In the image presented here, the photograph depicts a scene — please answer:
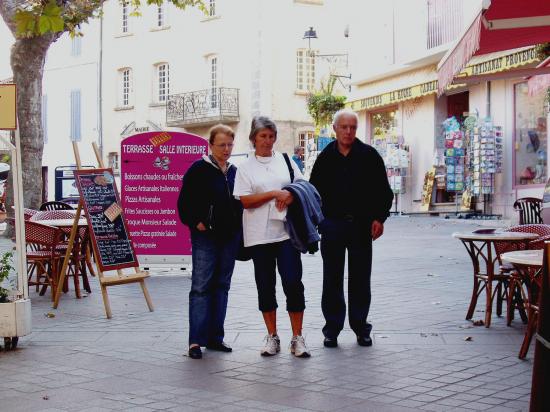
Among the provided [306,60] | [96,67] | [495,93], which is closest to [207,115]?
[306,60]

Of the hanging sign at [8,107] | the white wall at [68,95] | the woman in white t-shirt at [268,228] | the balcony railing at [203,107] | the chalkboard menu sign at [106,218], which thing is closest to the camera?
the woman in white t-shirt at [268,228]

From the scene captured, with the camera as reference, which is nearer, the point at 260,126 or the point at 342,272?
the point at 260,126

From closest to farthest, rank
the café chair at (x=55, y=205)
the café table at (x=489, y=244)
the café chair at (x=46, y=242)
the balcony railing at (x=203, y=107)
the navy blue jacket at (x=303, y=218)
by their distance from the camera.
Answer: the navy blue jacket at (x=303, y=218)
the café table at (x=489, y=244)
the café chair at (x=46, y=242)
the café chair at (x=55, y=205)
the balcony railing at (x=203, y=107)

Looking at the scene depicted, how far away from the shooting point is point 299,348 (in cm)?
669

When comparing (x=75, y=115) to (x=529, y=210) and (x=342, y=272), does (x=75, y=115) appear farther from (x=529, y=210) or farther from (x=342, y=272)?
(x=342, y=272)

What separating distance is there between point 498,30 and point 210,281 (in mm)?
3630

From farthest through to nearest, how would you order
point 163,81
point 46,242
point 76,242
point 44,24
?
point 163,81, point 76,242, point 46,242, point 44,24

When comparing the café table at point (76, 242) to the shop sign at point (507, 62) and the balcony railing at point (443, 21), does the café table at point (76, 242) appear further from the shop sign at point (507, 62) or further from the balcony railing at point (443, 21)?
the balcony railing at point (443, 21)

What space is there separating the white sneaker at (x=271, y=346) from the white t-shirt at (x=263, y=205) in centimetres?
74

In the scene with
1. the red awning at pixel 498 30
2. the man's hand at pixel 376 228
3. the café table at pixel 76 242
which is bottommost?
the café table at pixel 76 242

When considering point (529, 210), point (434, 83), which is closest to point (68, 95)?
point (434, 83)

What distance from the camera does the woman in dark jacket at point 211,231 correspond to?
6914 millimetres

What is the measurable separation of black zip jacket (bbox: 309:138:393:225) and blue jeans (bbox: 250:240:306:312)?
1.97 feet

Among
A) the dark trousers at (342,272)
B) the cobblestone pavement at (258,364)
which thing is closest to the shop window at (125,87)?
the cobblestone pavement at (258,364)
